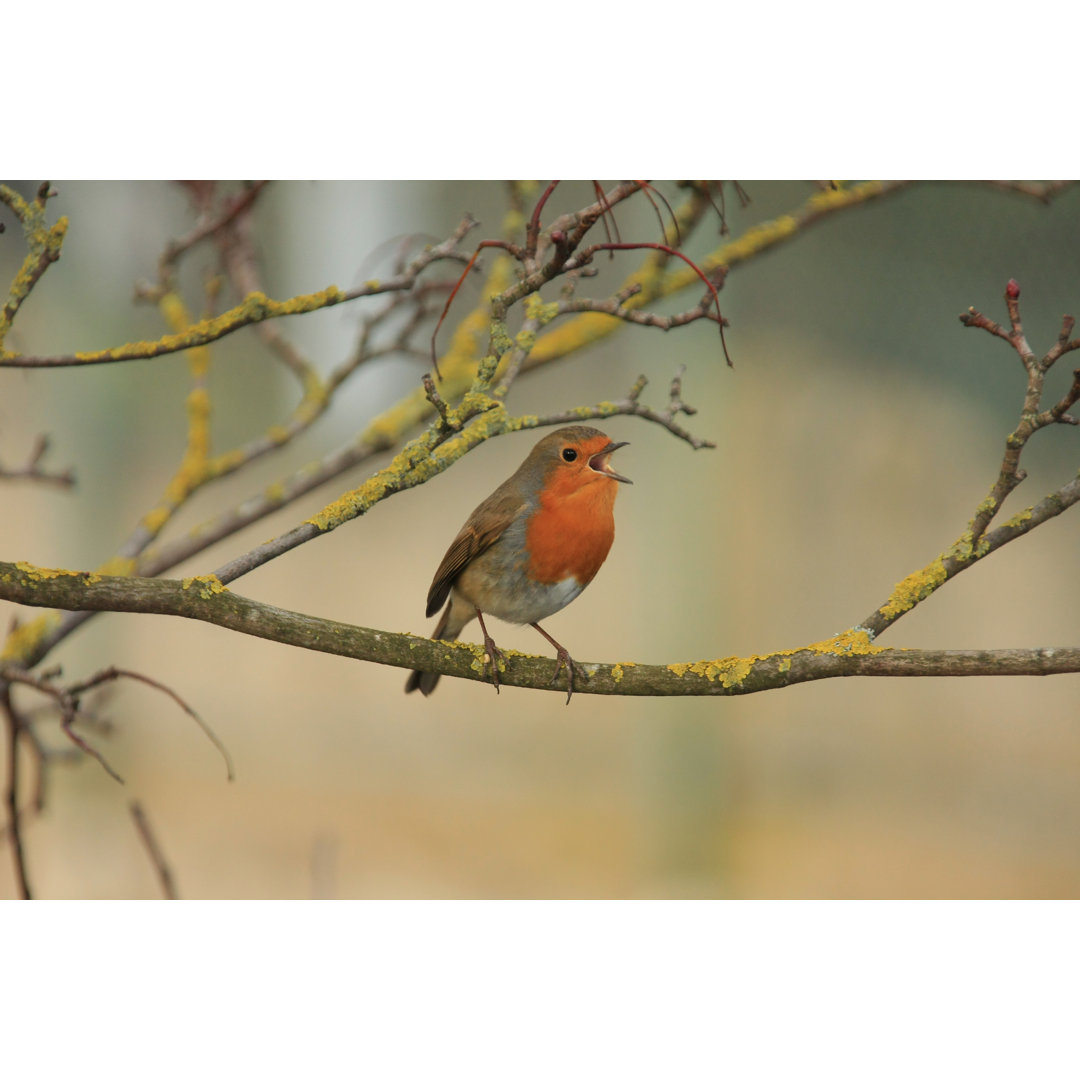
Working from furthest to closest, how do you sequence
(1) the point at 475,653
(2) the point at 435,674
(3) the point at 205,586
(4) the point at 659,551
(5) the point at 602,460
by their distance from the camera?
(4) the point at 659,551
(2) the point at 435,674
(5) the point at 602,460
(1) the point at 475,653
(3) the point at 205,586

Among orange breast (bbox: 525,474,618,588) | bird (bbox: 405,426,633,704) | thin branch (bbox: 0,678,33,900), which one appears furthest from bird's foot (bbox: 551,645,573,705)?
thin branch (bbox: 0,678,33,900)

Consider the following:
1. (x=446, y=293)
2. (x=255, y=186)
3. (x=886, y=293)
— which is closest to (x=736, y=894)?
(x=886, y=293)

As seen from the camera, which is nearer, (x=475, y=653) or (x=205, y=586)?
(x=205, y=586)

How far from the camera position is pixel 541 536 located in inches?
62.6

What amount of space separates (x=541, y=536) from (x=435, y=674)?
0.34 metres

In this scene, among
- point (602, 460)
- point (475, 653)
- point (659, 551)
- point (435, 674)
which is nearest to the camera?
point (475, 653)

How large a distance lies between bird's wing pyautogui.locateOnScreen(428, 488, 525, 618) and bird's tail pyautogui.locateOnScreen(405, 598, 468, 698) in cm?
10

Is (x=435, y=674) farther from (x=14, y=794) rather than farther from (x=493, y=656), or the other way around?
(x=14, y=794)

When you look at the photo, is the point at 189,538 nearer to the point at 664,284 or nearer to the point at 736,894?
the point at 664,284

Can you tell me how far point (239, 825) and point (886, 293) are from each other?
247cm

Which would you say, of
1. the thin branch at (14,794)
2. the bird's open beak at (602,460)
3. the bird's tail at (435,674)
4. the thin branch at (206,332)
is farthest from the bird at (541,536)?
the thin branch at (14,794)

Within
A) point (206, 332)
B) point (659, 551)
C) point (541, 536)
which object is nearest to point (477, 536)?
point (541, 536)

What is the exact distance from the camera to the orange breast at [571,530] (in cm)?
156

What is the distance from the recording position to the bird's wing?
1646 mm
